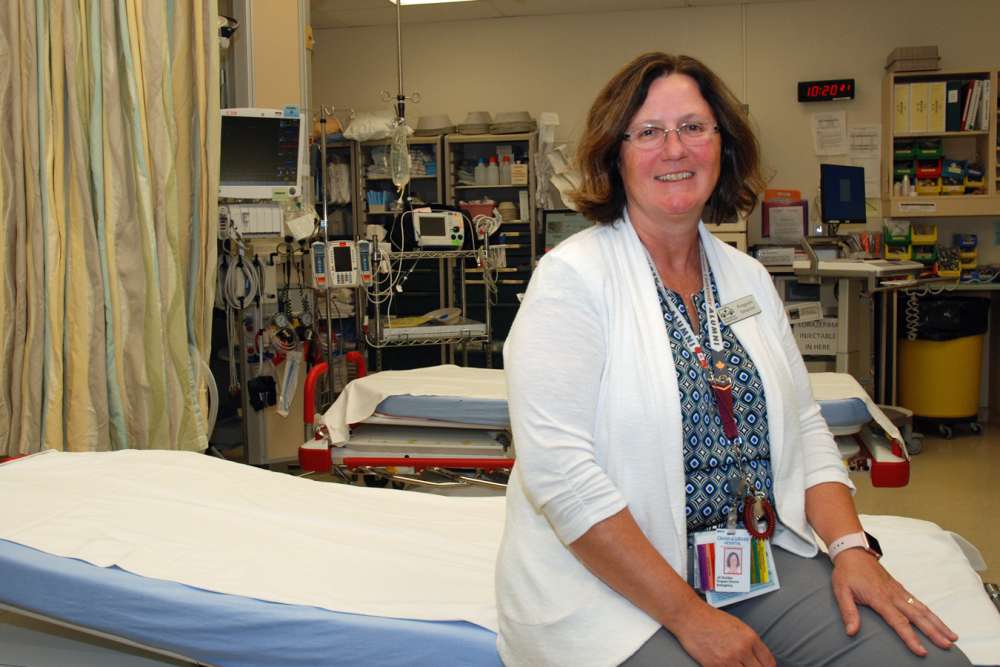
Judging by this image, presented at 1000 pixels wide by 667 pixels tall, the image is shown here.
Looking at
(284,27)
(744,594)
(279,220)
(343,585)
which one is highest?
(284,27)

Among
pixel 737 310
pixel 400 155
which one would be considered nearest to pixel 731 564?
pixel 737 310

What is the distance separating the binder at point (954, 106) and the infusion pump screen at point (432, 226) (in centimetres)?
342

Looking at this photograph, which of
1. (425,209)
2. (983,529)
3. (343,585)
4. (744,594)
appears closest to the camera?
(744,594)

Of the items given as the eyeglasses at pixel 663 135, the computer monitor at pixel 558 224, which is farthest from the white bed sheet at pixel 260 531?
the computer monitor at pixel 558 224

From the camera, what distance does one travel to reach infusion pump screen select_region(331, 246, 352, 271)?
4.30m

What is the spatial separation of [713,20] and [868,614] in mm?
6128

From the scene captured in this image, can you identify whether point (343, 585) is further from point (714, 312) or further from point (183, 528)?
point (714, 312)

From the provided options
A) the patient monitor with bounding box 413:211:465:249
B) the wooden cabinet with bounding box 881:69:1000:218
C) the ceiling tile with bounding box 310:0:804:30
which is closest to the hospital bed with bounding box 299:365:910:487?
the patient monitor with bounding box 413:211:465:249

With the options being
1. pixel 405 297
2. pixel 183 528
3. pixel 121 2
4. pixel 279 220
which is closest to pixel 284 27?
pixel 279 220

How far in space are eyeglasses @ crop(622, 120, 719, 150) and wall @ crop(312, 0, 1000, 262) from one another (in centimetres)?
538

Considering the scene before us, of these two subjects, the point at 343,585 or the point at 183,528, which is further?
the point at 183,528

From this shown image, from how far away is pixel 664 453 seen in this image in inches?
51.2

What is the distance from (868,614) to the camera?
1312 mm

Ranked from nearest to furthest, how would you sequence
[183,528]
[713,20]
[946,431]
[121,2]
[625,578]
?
[625,578], [183,528], [121,2], [946,431], [713,20]
